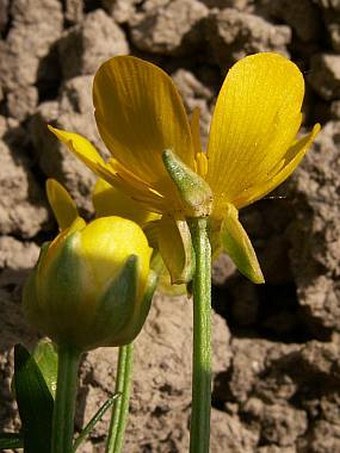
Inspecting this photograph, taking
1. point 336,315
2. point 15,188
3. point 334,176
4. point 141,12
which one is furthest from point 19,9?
point 336,315

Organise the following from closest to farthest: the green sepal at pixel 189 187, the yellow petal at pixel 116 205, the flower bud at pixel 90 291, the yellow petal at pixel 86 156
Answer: the flower bud at pixel 90 291 < the green sepal at pixel 189 187 < the yellow petal at pixel 86 156 < the yellow petal at pixel 116 205

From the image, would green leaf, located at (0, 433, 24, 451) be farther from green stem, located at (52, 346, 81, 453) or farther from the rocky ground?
the rocky ground

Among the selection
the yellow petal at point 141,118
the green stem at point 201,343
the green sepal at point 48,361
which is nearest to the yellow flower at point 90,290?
the green stem at point 201,343

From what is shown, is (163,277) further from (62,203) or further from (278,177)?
(278,177)

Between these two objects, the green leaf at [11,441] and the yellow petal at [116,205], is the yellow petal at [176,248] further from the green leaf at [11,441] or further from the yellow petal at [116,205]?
the green leaf at [11,441]

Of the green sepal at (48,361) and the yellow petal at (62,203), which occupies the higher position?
the yellow petal at (62,203)

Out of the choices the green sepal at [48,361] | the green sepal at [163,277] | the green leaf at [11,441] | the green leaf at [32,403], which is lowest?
the green leaf at [11,441]
